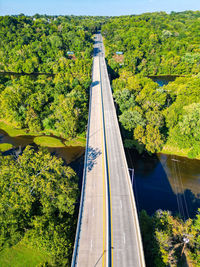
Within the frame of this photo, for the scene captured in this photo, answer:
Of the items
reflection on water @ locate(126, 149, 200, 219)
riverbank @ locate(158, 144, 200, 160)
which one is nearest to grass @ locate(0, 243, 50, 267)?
reflection on water @ locate(126, 149, 200, 219)

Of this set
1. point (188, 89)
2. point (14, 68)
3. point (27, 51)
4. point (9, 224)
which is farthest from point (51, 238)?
point (27, 51)

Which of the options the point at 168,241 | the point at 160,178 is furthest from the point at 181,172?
the point at 168,241

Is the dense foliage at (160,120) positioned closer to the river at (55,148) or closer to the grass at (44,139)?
the grass at (44,139)

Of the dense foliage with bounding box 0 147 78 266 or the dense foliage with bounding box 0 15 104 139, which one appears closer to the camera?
the dense foliage with bounding box 0 147 78 266

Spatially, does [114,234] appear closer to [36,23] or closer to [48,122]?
[48,122]

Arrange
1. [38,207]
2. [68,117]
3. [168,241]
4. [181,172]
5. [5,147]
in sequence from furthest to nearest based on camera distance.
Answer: [68,117] → [5,147] → [181,172] → [38,207] → [168,241]

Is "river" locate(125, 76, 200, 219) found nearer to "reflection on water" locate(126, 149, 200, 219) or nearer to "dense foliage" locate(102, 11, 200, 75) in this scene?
"reflection on water" locate(126, 149, 200, 219)

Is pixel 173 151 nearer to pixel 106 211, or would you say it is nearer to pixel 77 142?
pixel 77 142
